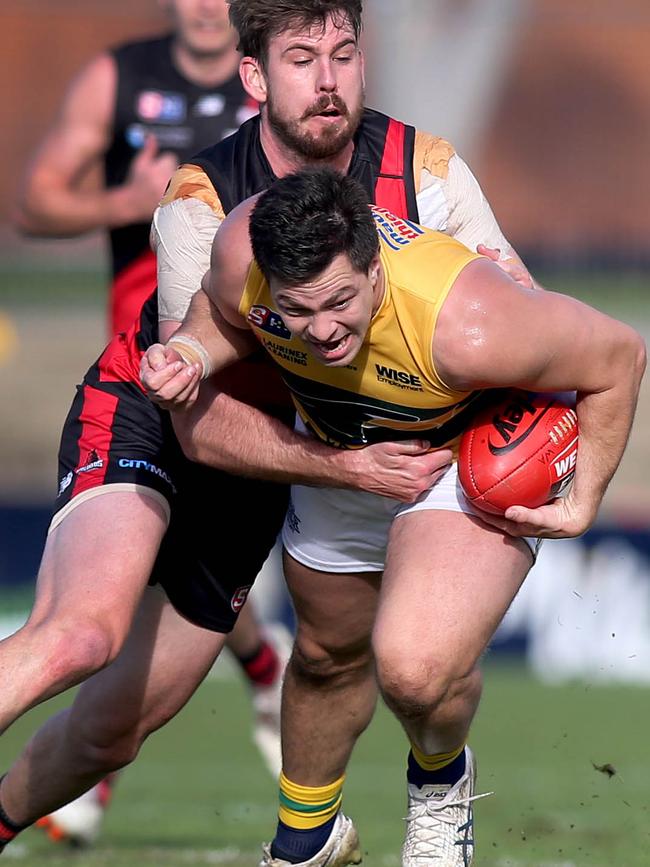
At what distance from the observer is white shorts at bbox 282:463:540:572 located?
17.2 feet

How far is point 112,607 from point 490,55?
23.4m

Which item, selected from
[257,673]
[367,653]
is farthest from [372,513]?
[257,673]

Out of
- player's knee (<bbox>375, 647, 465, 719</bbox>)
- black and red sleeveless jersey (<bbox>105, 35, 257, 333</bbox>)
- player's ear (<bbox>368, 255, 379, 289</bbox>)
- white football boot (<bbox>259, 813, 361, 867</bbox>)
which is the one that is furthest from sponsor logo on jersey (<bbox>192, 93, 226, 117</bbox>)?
player's knee (<bbox>375, 647, 465, 719</bbox>)

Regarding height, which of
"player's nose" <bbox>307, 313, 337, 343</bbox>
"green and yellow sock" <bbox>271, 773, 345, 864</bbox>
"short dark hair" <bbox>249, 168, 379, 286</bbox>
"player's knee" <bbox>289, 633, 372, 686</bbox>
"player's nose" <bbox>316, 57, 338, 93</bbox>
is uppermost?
"player's nose" <bbox>316, 57, 338, 93</bbox>

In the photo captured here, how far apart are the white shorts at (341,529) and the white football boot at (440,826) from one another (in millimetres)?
744

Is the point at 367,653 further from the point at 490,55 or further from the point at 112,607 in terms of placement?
the point at 490,55

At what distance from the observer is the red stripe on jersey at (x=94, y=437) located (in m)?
5.16

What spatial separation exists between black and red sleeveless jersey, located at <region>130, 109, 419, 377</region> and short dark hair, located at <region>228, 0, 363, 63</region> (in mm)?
261

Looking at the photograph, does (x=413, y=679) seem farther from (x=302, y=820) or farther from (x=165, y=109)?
(x=165, y=109)

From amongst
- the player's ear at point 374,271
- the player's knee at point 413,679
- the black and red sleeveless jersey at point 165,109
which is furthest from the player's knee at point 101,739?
the black and red sleeveless jersey at point 165,109

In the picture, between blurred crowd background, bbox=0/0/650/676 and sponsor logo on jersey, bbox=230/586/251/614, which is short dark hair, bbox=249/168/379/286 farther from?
blurred crowd background, bbox=0/0/650/676

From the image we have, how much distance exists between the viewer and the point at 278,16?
197 inches

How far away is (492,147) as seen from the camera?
27.8 m

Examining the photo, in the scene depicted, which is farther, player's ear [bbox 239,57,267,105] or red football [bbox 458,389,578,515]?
player's ear [bbox 239,57,267,105]
